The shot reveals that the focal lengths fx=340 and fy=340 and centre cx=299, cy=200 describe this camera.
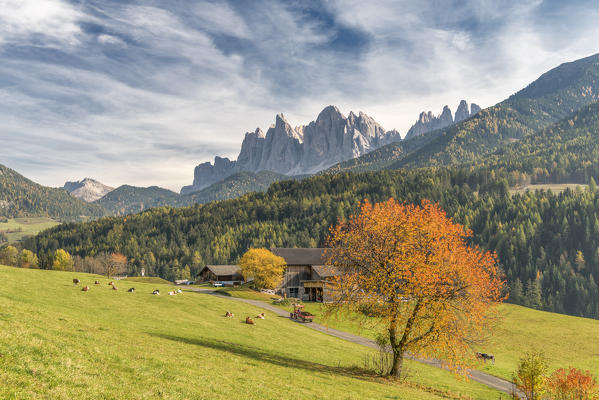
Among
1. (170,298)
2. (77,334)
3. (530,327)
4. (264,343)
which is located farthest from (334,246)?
(530,327)

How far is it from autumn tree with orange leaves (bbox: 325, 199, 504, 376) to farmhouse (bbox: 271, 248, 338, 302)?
273 feet

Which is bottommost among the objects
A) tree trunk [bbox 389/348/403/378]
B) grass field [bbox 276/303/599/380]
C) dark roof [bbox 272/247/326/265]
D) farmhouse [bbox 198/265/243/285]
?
grass field [bbox 276/303/599/380]

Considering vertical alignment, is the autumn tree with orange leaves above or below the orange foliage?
above

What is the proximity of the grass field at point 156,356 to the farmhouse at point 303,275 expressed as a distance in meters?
66.2

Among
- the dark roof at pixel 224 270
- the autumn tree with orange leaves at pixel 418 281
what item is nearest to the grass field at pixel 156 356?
the autumn tree with orange leaves at pixel 418 281

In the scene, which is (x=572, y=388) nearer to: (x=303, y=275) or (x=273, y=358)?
(x=273, y=358)

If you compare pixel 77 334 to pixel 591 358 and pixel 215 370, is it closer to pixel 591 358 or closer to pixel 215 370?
pixel 215 370

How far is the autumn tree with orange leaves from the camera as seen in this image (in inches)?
1232

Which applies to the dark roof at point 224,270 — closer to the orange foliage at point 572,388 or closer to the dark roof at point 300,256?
the dark roof at point 300,256

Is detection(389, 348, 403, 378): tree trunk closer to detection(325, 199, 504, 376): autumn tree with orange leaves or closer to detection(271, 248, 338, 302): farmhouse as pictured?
detection(325, 199, 504, 376): autumn tree with orange leaves

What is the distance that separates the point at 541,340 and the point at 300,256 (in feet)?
262

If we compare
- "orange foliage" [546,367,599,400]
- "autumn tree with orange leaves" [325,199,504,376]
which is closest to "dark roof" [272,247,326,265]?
"orange foliage" [546,367,599,400]

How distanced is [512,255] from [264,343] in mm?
203897

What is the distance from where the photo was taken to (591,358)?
62594 mm
